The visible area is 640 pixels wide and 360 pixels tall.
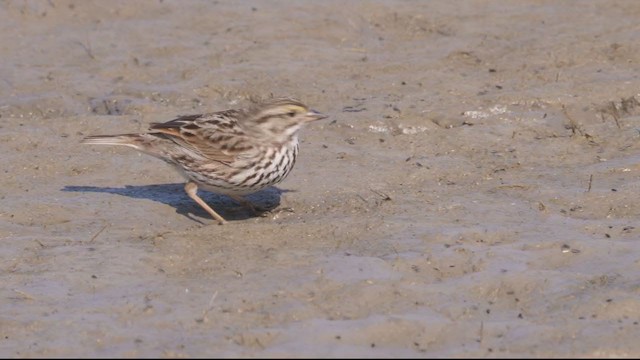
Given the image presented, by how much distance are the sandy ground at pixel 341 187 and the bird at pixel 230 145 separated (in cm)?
35

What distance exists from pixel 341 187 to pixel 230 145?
102 cm

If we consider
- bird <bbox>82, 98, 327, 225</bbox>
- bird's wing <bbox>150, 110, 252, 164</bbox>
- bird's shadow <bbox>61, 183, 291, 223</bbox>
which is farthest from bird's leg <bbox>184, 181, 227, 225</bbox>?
bird's wing <bbox>150, 110, 252, 164</bbox>

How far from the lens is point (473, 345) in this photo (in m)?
7.94

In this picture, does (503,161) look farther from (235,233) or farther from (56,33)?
(56,33)

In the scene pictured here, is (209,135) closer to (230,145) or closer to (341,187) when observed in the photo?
(230,145)

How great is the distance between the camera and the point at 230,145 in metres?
11.3

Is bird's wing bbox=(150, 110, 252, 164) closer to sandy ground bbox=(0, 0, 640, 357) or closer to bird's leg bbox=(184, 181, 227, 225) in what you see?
bird's leg bbox=(184, 181, 227, 225)

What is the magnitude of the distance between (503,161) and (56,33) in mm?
5947

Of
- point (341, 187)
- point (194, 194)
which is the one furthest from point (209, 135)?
point (341, 187)

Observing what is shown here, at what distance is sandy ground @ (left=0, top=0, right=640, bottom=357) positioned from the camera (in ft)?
27.3

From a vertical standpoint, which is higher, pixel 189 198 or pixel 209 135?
pixel 209 135

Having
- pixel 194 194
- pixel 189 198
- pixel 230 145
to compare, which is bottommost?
pixel 189 198

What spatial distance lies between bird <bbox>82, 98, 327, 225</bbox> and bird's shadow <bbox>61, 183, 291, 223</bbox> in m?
0.13

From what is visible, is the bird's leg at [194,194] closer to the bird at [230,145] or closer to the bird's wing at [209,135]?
the bird at [230,145]
